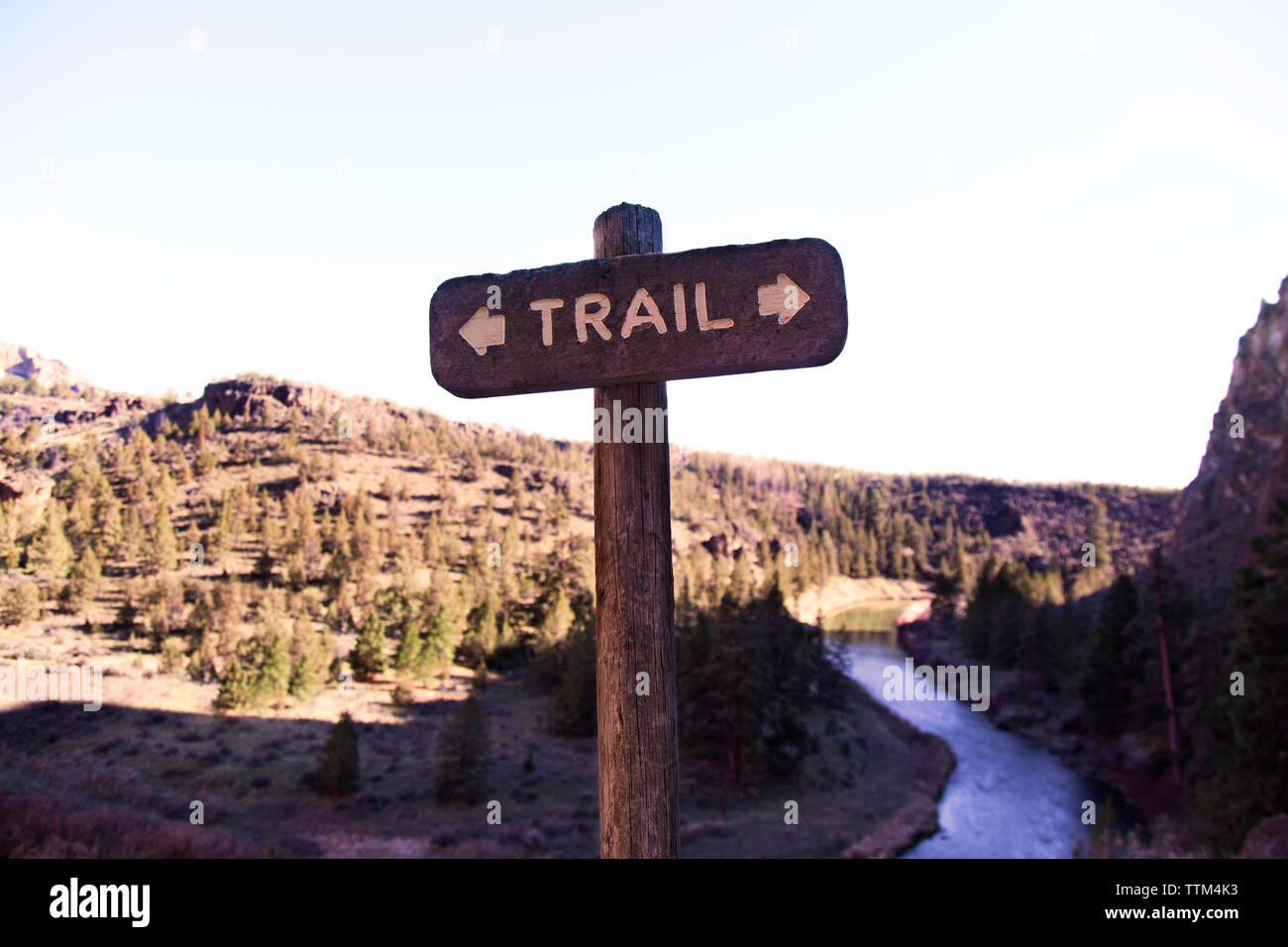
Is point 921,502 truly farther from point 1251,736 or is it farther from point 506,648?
point 1251,736

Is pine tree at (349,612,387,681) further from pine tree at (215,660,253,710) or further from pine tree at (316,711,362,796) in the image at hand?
pine tree at (316,711,362,796)

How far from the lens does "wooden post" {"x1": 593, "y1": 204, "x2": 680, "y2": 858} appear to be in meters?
2.24

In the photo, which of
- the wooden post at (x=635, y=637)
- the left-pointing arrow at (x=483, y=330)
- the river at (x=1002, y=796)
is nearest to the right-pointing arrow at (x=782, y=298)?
the wooden post at (x=635, y=637)

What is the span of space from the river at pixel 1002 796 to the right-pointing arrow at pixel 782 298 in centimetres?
2488

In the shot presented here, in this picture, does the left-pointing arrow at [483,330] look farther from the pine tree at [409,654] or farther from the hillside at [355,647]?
the pine tree at [409,654]

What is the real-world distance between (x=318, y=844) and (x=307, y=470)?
8065 cm

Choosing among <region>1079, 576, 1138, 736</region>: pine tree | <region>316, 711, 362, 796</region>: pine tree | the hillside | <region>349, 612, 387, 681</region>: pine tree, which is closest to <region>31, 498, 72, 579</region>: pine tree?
the hillside

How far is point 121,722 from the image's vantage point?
93.8 ft

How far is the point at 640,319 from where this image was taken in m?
2.28
